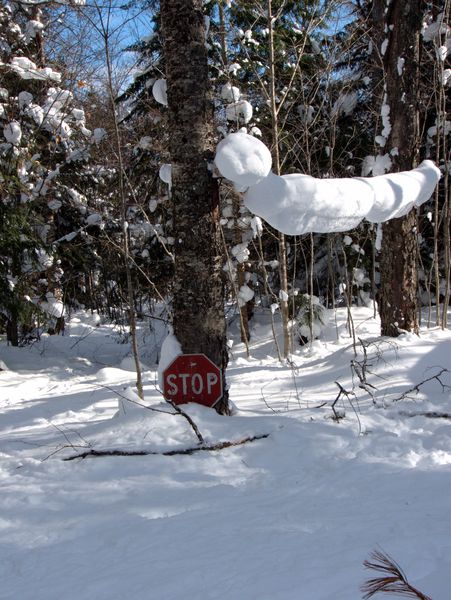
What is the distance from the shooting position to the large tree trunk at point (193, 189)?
12.0 feet

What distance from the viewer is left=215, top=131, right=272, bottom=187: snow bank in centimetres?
315

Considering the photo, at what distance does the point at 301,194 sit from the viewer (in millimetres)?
3438

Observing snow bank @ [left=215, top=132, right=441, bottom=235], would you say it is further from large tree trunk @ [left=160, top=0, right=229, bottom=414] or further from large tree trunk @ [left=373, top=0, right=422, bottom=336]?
large tree trunk @ [left=373, top=0, right=422, bottom=336]

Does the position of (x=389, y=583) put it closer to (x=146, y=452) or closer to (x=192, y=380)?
(x=146, y=452)

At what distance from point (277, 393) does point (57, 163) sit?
9014mm

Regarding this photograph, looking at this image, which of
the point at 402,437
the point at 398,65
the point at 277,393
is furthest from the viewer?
the point at 398,65

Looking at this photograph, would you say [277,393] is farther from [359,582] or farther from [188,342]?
[359,582]

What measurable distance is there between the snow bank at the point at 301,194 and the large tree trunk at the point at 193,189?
45 centimetres

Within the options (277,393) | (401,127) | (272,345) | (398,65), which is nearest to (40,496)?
(277,393)

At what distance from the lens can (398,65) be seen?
245 inches

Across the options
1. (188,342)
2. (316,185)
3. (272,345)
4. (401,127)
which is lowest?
(272,345)

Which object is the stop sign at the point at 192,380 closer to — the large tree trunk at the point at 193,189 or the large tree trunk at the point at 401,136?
the large tree trunk at the point at 193,189

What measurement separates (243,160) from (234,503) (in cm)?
212

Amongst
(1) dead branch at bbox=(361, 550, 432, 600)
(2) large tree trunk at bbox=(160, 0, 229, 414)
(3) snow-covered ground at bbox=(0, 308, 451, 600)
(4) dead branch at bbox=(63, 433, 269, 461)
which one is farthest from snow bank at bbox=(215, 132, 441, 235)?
(1) dead branch at bbox=(361, 550, 432, 600)
